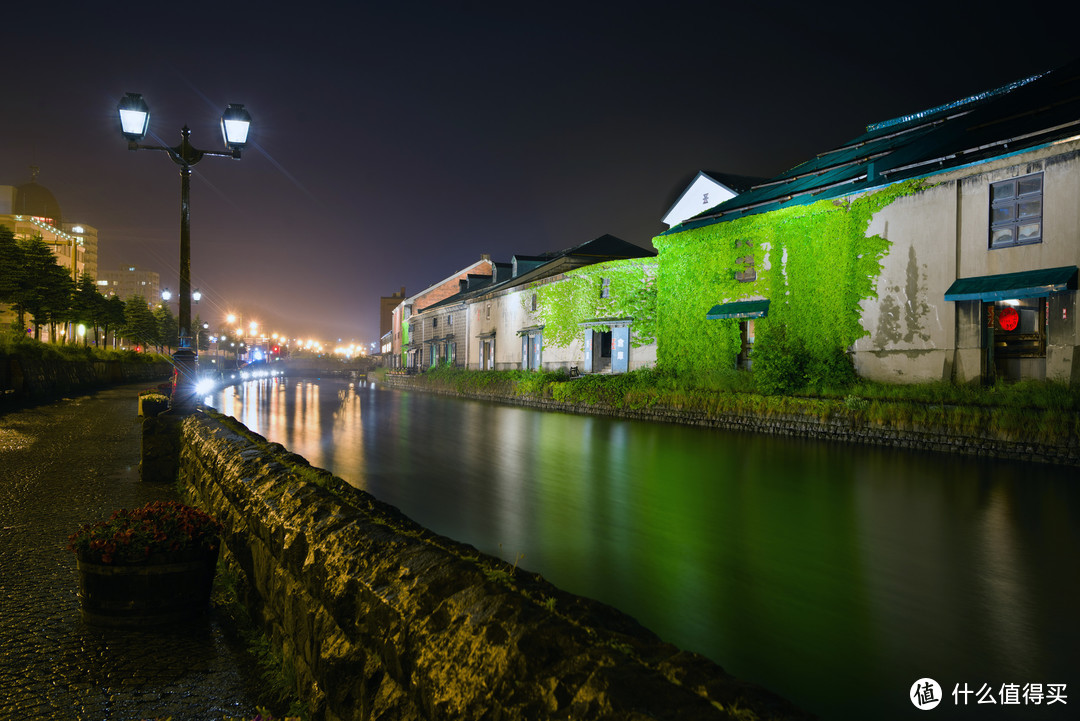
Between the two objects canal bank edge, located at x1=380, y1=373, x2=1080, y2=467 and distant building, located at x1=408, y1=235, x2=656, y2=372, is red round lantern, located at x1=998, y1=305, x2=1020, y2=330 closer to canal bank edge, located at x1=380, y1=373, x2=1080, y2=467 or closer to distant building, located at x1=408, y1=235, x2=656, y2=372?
canal bank edge, located at x1=380, y1=373, x2=1080, y2=467

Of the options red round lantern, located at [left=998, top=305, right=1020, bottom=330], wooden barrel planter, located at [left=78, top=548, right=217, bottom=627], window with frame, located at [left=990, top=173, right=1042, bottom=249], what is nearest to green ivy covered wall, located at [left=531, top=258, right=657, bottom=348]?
red round lantern, located at [left=998, top=305, right=1020, bottom=330]

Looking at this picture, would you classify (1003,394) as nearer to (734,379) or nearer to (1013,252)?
(1013,252)

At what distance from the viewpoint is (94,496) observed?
8070 millimetres

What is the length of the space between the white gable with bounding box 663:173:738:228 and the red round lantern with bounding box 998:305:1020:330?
66.8 feet

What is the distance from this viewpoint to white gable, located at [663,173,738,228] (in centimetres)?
3703

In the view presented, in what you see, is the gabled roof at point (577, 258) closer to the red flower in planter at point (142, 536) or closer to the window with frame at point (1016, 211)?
the window with frame at point (1016, 211)

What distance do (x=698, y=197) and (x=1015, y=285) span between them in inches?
985

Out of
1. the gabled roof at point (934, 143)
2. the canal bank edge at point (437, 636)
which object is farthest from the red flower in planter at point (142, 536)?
the gabled roof at point (934, 143)

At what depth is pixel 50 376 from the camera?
28.8 meters

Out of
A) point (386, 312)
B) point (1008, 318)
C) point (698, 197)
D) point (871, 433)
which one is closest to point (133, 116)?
point (871, 433)

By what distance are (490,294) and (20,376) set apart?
27976 millimetres

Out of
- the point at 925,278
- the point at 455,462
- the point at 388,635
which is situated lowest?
the point at 455,462

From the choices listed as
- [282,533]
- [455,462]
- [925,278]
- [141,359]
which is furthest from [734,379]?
[141,359]

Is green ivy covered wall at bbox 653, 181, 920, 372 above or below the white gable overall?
below
